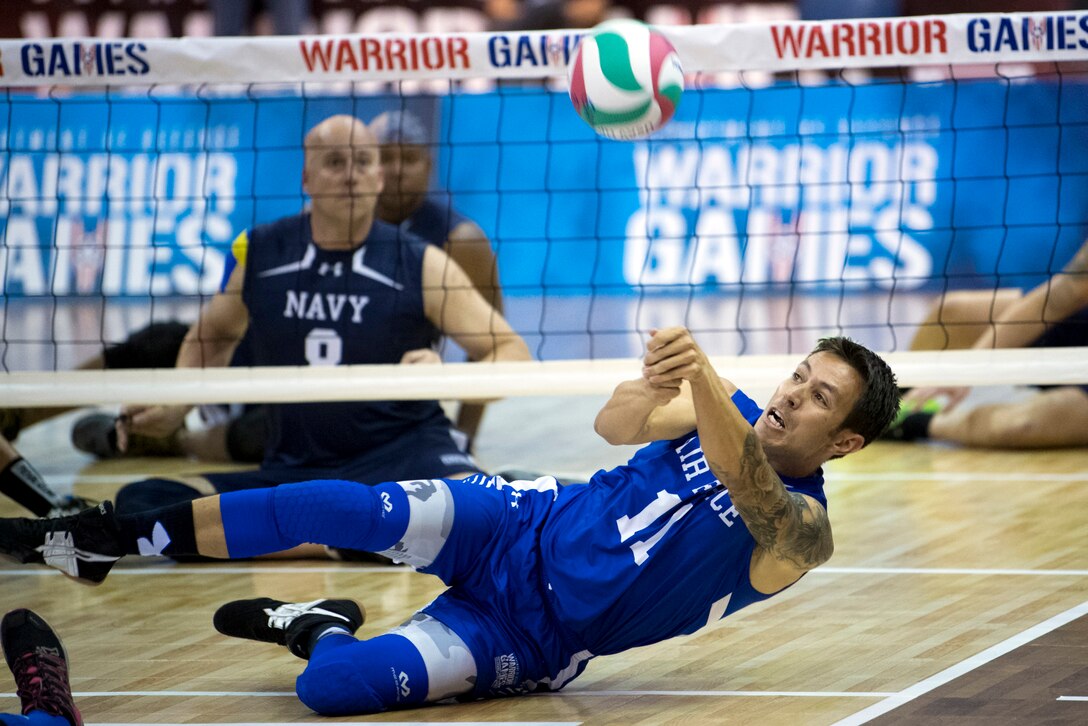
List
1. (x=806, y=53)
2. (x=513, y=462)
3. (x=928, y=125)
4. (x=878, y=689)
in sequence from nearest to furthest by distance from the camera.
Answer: (x=878, y=689), (x=806, y=53), (x=513, y=462), (x=928, y=125)

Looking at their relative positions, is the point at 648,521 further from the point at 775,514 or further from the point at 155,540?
the point at 155,540

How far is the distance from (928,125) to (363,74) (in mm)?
5559

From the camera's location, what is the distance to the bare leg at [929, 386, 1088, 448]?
290 inches

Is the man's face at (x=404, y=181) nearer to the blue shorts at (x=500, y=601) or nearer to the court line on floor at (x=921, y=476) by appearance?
the court line on floor at (x=921, y=476)

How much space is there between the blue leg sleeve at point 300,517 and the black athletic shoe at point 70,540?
0.94 feet

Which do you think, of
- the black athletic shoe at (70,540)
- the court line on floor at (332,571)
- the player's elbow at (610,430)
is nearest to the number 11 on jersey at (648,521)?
the player's elbow at (610,430)

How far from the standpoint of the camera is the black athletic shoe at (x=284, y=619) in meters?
4.27

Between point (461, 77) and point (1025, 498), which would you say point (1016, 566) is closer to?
point (1025, 498)

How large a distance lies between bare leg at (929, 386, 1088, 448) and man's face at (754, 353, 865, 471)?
3.78 metres

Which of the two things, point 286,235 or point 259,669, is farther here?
point 286,235

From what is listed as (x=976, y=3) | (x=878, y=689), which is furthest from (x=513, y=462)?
(x=976, y=3)

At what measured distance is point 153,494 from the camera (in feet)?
19.0

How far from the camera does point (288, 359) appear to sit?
20.6ft

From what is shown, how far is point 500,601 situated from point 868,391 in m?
1.08
